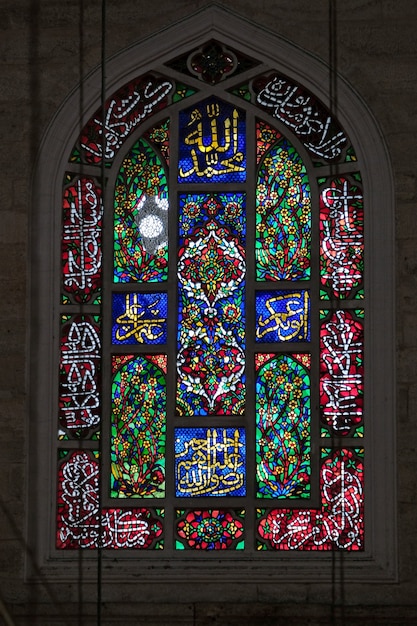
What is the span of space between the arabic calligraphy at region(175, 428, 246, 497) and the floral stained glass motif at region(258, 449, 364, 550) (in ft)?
0.86

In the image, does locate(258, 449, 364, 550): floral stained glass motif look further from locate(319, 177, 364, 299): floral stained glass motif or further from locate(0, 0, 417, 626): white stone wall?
locate(319, 177, 364, 299): floral stained glass motif

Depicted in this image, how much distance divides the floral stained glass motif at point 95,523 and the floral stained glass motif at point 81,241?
106 cm

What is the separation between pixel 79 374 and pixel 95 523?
817 millimetres

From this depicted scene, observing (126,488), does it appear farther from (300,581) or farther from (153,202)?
(153,202)

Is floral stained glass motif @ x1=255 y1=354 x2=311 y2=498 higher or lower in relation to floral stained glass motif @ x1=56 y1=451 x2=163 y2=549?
higher

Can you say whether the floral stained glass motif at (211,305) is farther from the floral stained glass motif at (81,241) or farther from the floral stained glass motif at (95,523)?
the floral stained glass motif at (95,523)

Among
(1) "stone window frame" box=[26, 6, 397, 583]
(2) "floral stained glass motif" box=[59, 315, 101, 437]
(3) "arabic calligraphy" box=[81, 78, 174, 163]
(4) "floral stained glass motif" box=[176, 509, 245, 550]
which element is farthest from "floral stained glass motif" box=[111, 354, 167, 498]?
(3) "arabic calligraphy" box=[81, 78, 174, 163]

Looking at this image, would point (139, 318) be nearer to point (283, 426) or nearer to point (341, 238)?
point (283, 426)

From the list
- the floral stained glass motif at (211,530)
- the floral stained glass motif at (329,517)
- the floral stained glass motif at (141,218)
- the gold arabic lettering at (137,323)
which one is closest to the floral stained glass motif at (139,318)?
the gold arabic lettering at (137,323)

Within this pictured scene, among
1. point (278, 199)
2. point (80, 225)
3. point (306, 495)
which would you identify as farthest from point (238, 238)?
point (306, 495)

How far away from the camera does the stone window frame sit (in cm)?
809
